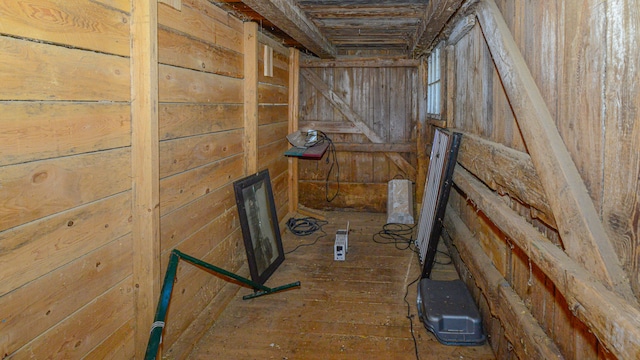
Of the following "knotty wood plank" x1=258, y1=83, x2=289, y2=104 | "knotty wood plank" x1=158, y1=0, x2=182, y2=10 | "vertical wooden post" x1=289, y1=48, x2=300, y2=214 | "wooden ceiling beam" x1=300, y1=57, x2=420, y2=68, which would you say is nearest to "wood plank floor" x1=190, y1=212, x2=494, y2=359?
"vertical wooden post" x1=289, y1=48, x2=300, y2=214

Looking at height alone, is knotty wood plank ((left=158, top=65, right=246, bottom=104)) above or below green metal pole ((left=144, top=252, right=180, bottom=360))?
above

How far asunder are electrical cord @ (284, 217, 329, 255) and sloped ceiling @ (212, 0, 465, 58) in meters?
1.93

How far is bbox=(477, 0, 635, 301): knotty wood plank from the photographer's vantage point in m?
1.15

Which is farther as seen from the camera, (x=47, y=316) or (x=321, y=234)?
(x=321, y=234)

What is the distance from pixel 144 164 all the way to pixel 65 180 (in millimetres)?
480

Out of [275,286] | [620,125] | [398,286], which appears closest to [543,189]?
[620,125]

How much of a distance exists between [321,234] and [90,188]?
3333 millimetres

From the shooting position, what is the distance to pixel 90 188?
1.73m

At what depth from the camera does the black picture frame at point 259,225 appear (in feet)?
10.5

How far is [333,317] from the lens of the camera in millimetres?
2951

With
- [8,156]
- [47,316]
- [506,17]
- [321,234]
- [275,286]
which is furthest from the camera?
[321,234]

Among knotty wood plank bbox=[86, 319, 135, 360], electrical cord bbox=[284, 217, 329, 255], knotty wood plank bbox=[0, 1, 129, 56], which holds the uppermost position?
knotty wood plank bbox=[0, 1, 129, 56]

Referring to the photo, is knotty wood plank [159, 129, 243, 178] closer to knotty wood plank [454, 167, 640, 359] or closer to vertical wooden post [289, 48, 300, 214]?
knotty wood plank [454, 167, 640, 359]

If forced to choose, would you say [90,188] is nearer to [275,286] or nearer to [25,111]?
[25,111]
